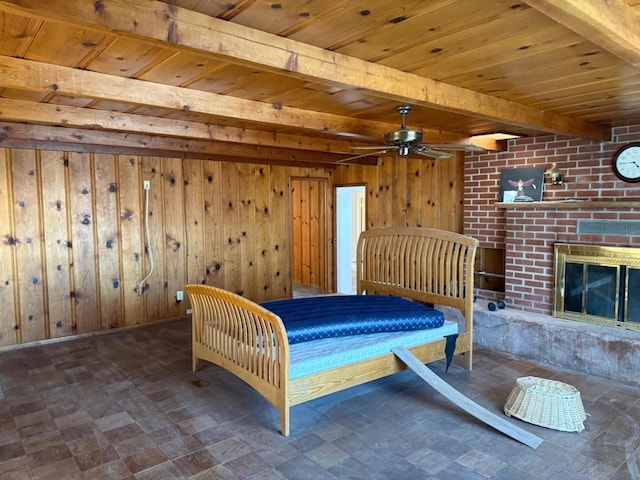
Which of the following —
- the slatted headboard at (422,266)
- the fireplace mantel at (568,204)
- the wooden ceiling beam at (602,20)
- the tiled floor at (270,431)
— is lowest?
the tiled floor at (270,431)

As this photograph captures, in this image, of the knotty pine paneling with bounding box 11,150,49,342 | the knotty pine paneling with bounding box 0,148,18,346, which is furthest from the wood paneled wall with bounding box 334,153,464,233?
the knotty pine paneling with bounding box 0,148,18,346

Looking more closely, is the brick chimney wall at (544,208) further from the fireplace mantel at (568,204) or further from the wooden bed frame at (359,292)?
the wooden bed frame at (359,292)

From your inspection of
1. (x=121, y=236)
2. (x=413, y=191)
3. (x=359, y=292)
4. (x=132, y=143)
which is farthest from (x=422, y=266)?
(x=121, y=236)

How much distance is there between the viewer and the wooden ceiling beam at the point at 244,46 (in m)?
1.59

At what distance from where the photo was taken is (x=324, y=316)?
3686mm

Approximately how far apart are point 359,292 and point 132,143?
9.57 ft

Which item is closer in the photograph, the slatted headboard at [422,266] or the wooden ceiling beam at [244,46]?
the wooden ceiling beam at [244,46]

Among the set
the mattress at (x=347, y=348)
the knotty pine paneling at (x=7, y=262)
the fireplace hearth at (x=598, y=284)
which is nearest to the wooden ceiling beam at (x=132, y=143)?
the knotty pine paneling at (x=7, y=262)

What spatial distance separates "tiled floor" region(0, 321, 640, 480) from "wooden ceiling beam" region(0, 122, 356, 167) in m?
2.16

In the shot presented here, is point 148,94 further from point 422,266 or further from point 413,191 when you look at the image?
point 413,191

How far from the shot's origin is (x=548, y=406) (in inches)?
117

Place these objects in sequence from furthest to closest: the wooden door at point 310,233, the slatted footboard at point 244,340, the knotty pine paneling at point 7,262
Result: the wooden door at point 310,233
the knotty pine paneling at point 7,262
the slatted footboard at point 244,340

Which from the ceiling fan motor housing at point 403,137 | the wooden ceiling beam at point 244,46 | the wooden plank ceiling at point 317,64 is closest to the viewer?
the wooden ceiling beam at point 244,46

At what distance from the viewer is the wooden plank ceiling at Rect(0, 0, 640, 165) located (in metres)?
1.75
